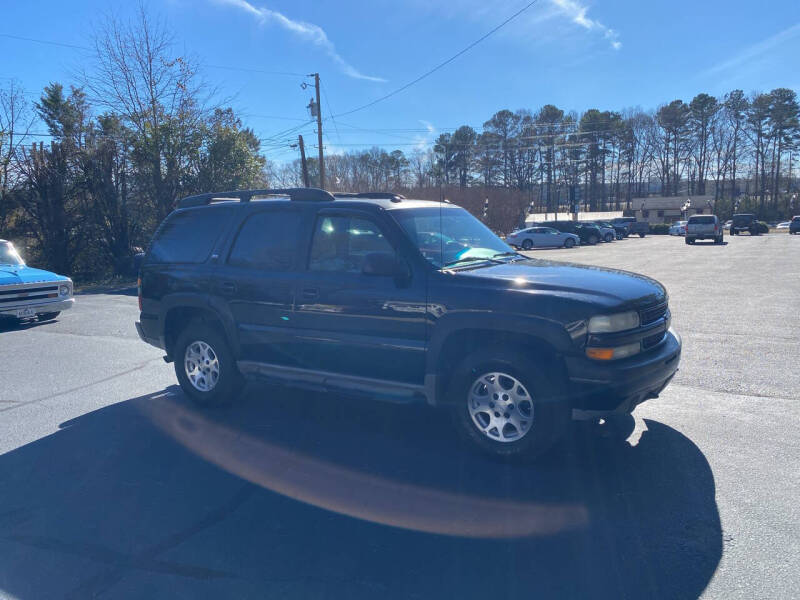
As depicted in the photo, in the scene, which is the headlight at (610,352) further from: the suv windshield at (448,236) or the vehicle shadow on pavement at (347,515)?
the suv windshield at (448,236)

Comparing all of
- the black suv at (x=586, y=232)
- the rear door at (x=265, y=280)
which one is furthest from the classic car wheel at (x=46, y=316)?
the black suv at (x=586, y=232)

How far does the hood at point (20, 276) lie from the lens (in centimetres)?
1078

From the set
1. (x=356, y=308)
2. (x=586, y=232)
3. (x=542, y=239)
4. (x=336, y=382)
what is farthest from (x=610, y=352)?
(x=586, y=232)

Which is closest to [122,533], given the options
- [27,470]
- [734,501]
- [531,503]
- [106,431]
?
[27,470]

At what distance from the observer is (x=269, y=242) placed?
5.57m

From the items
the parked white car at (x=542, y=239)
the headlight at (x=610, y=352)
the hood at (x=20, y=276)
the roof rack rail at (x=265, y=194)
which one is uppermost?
the roof rack rail at (x=265, y=194)

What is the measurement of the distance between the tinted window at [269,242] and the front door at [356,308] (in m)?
0.24

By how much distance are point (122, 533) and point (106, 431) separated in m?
2.06

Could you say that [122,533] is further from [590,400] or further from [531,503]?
[590,400]

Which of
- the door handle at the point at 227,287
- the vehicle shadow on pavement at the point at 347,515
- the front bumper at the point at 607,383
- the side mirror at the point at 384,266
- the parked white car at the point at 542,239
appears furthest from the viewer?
the parked white car at the point at 542,239

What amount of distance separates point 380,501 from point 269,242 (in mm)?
2702

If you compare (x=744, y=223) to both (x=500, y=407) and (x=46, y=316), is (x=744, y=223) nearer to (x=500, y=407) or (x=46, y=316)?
(x=46, y=316)

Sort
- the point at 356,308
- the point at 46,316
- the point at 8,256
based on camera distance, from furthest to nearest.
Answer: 1. the point at 46,316
2. the point at 8,256
3. the point at 356,308

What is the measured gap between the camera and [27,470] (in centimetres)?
461
